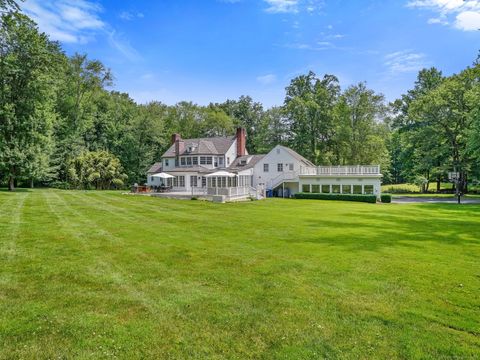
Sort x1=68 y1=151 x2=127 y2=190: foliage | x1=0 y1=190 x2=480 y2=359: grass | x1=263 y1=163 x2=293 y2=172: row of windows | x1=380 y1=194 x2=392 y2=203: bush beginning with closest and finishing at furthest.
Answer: x1=0 y1=190 x2=480 y2=359: grass, x1=380 y1=194 x2=392 y2=203: bush, x1=263 y1=163 x2=293 y2=172: row of windows, x1=68 y1=151 x2=127 y2=190: foliage

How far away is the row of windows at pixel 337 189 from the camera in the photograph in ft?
99.1

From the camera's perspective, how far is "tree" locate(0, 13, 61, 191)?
94.9 ft

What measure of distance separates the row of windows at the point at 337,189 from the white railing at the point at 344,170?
1.34 m

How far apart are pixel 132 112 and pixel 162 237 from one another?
43.3 meters

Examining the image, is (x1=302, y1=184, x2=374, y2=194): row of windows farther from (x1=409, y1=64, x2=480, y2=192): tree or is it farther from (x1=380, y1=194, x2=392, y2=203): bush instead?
(x1=409, y1=64, x2=480, y2=192): tree

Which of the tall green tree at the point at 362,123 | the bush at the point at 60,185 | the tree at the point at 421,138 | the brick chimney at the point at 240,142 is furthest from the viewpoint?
the tall green tree at the point at 362,123

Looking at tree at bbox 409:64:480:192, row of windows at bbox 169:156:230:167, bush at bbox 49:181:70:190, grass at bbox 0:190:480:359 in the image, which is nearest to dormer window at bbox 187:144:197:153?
row of windows at bbox 169:156:230:167

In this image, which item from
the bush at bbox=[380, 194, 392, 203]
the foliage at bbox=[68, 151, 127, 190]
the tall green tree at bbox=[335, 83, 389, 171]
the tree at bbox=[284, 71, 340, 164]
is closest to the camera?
the bush at bbox=[380, 194, 392, 203]

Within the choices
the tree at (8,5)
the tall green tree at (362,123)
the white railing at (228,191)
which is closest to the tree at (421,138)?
the tall green tree at (362,123)

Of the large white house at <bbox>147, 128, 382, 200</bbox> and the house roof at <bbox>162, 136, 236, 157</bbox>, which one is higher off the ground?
the house roof at <bbox>162, 136, 236, 157</bbox>

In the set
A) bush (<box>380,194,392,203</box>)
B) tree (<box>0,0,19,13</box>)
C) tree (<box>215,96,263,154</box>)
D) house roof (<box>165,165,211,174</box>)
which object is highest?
tree (<box>215,96,263,154</box>)

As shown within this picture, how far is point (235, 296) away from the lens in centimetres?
546

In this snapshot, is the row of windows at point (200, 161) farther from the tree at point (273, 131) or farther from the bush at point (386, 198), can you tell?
the bush at point (386, 198)

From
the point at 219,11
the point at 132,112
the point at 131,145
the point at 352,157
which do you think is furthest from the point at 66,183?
the point at 352,157
